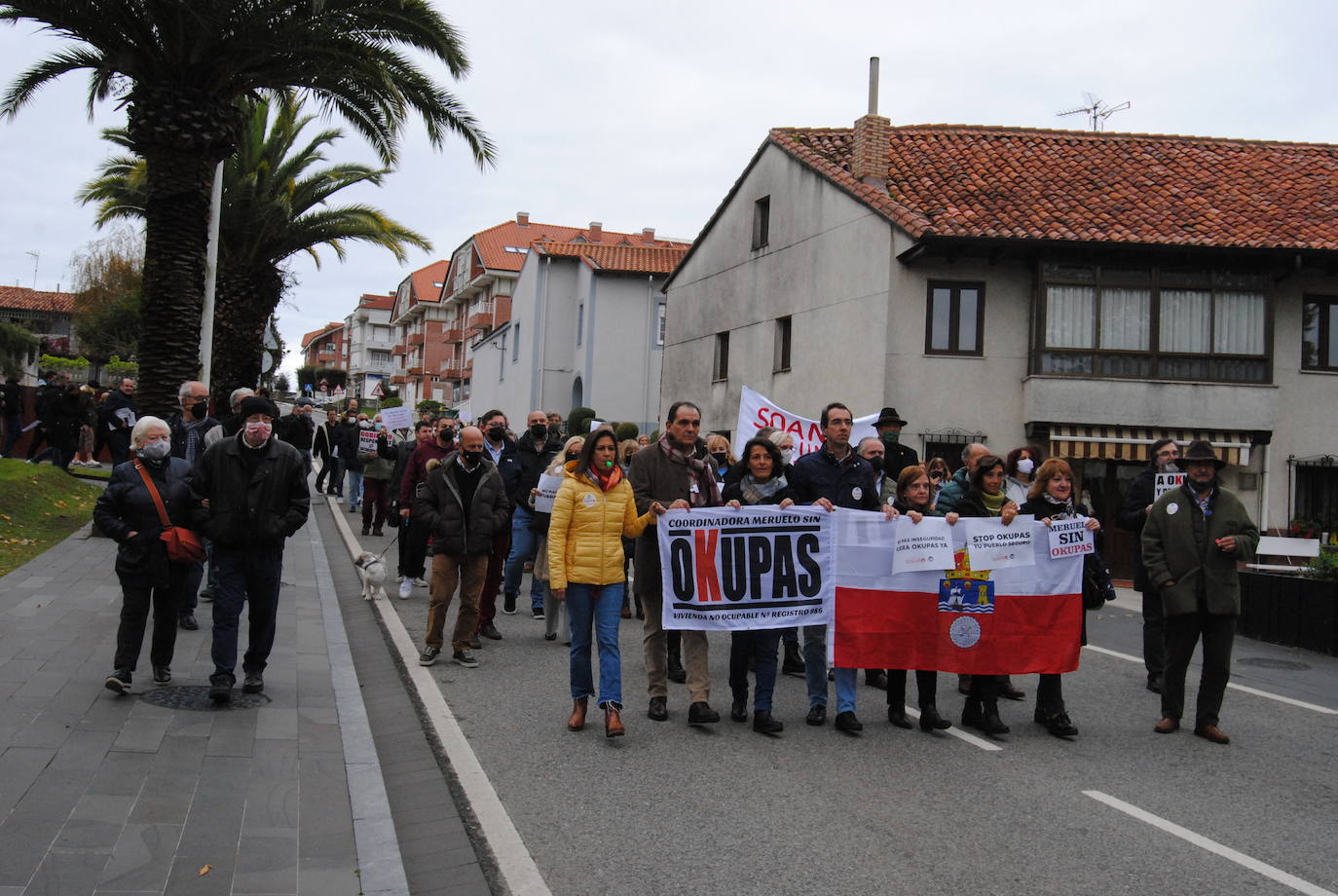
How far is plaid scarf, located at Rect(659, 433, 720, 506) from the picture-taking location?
7816mm

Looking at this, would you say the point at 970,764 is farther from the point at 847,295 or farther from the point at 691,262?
the point at 691,262

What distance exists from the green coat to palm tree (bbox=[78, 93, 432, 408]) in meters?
20.1

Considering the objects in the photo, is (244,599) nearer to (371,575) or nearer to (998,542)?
(371,575)

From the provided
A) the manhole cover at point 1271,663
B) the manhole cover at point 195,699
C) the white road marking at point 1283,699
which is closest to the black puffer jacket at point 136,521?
the manhole cover at point 195,699

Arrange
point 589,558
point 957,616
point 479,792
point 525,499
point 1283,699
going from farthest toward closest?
point 525,499
point 1283,699
point 957,616
point 589,558
point 479,792

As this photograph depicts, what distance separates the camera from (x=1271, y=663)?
11852 mm

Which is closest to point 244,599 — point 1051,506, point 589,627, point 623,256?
point 589,627

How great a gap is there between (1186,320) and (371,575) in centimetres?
1764

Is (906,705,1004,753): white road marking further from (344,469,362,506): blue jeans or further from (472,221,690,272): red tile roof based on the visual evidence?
(472,221,690,272): red tile roof

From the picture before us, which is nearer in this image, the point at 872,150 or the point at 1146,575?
the point at 1146,575

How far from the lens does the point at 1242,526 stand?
310 inches

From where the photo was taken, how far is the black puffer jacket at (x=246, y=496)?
7266 millimetres

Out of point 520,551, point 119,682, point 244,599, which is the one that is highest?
point 520,551

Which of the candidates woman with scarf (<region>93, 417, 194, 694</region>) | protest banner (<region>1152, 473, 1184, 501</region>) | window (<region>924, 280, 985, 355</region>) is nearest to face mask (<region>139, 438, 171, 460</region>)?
woman with scarf (<region>93, 417, 194, 694</region>)
